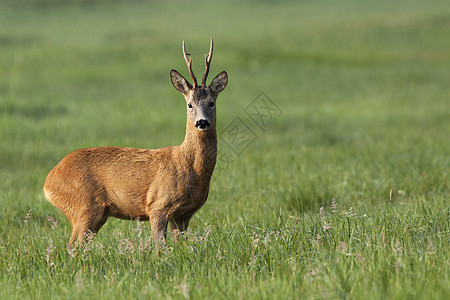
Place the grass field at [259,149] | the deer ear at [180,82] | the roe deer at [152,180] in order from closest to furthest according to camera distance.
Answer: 1. the grass field at [259,149]
2. the roe deer at [152,180]
3. the deer ear at [180,82]

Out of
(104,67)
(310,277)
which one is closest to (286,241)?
(310,277)

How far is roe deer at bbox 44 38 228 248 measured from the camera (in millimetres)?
4895

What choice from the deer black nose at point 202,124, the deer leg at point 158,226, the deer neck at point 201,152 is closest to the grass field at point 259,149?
the deer leg at point 158,226

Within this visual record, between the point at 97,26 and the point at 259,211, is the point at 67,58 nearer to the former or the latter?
the point at 97,26

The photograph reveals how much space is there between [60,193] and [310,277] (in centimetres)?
244

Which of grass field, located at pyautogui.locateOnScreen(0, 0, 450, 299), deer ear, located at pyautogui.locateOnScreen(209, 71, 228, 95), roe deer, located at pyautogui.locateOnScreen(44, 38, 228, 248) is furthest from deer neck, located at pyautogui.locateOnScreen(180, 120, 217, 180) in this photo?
grass field, located at pyautogui.locateOnScreen(0, 0, 450, 299)

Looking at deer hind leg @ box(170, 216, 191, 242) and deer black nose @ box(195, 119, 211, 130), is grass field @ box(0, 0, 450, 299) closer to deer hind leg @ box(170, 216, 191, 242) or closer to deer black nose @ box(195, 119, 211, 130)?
deer hind leg @ box(170, 216, 191, 242)

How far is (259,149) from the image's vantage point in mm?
11000

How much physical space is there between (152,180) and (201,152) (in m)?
→ 0.49

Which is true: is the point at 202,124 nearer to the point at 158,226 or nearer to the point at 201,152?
the point at 201,152

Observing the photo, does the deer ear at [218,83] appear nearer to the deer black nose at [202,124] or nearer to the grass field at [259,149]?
the deer black nose at [202,124]

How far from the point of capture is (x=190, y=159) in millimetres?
5031

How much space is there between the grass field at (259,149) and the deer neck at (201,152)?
554mm

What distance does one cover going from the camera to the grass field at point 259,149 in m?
3.97
